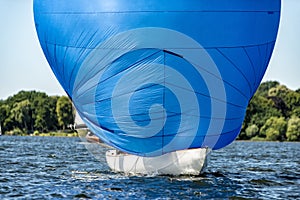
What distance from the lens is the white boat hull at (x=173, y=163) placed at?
20.0 metres

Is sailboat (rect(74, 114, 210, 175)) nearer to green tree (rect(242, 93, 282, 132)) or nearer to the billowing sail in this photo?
the billowing sail

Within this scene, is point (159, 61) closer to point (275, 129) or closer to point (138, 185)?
point (138, 185)

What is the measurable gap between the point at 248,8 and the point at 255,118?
3080 inches

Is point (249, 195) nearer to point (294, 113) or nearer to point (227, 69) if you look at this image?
point (227, 69)

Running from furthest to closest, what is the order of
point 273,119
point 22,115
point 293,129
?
point 22,115 < point 273,119 < point 293,129

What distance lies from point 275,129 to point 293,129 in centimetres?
297

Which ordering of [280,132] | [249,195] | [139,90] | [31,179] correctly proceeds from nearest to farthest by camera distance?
[249,195]
[139,90]
[31,179]
[280,132]

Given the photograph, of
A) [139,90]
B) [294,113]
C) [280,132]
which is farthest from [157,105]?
[294,113]

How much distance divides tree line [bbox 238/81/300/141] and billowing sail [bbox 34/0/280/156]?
7141cm

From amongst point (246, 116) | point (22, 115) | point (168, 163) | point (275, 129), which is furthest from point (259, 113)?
point (168, 163)

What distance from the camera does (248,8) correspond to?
19.0 meters

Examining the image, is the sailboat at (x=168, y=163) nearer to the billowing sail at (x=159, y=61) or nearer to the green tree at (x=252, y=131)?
the billowing sail at (x=159, y=61)

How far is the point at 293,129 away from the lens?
8919 centimetres

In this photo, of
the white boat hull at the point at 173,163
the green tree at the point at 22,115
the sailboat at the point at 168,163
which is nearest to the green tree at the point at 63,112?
the green tree at the point at 22,115
